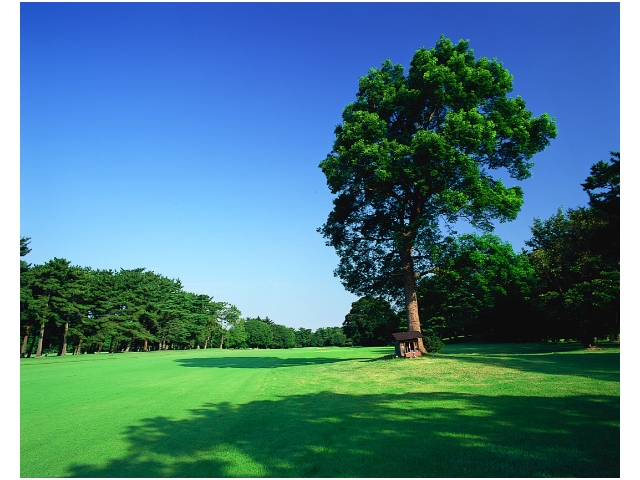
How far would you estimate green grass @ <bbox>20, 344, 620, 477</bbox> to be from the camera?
5852 mm

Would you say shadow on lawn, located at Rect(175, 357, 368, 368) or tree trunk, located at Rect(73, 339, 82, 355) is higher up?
shadow on lawn, located at Rect(175, 357, 368, 368)

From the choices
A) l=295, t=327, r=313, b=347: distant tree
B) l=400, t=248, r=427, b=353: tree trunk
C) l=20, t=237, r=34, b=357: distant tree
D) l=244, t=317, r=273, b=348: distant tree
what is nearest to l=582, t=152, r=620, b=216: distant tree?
l=400, t=248, r=427, b=353: tree trunk

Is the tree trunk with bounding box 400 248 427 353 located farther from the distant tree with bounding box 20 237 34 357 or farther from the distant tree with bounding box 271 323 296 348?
the distant tree with bounding box 271 323 296 348

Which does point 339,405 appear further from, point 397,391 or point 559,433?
point 559,433

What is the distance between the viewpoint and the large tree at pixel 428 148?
21156mm

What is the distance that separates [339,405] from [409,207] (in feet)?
56.3

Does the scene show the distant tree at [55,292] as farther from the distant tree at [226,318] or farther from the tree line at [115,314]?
the distant tree at [226,318]

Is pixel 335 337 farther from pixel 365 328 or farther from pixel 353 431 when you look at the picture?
pixel 353 431

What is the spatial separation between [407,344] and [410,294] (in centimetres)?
313

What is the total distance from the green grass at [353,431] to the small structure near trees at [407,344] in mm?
8287

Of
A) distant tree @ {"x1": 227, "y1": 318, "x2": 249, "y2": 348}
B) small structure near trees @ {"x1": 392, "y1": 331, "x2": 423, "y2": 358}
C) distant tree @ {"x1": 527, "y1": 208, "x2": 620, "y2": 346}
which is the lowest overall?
distant tree @ {"x1": 227, "y1": 318, "x2": 249, "y2": 348}

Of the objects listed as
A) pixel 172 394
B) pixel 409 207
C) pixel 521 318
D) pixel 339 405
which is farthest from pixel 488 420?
pixel 521 318

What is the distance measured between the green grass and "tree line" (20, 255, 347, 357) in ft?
178

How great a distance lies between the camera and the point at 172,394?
15.0 metres
